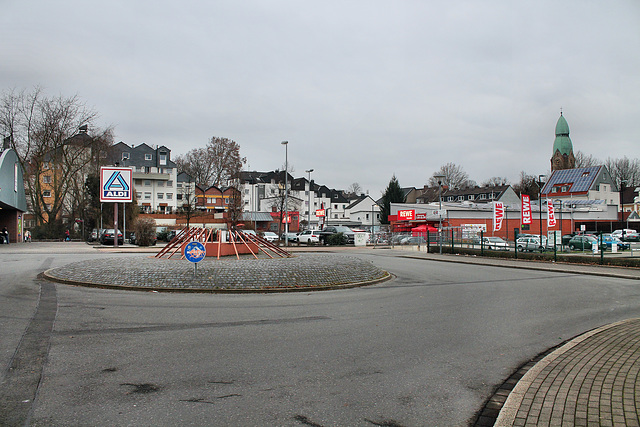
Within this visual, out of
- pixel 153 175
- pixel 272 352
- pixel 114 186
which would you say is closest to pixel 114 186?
pixel 114 186

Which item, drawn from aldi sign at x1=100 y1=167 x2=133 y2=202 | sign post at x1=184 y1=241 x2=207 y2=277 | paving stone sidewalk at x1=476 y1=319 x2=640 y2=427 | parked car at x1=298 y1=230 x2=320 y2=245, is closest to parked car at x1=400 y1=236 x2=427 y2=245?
parked car at x1=298 y1=230 x2=320 y2=245

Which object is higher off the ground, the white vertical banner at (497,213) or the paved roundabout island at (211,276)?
the white vertical banner at (497,213)

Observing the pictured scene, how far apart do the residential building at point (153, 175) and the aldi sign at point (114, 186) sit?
198 ft

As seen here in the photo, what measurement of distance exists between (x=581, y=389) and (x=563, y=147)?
123m

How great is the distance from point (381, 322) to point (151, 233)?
35.6 meters

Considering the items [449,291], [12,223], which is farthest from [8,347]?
[12,223]

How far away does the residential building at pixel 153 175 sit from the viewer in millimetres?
91000

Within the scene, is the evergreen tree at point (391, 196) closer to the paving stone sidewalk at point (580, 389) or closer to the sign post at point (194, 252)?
the sign post at point (194, 252)

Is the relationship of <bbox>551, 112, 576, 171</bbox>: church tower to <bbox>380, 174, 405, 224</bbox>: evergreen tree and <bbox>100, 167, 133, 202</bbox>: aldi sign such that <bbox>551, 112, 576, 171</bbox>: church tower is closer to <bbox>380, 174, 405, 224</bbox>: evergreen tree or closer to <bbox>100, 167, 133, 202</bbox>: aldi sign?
<bbox>380, 174, 405, 224</bbox>: evergreen tree

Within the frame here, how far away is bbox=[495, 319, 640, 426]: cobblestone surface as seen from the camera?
4.38 metres

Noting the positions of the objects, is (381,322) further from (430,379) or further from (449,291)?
(449,291)

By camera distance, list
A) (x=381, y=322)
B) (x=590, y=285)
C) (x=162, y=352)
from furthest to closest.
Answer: (x=590, y=285) → (x=381, y=322) → (x=162, y=352)

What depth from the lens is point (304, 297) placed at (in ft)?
42.0

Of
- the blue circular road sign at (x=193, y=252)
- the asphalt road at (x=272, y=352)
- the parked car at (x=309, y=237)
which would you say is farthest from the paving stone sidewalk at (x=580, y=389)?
the parked car at (x=309, y=237)
